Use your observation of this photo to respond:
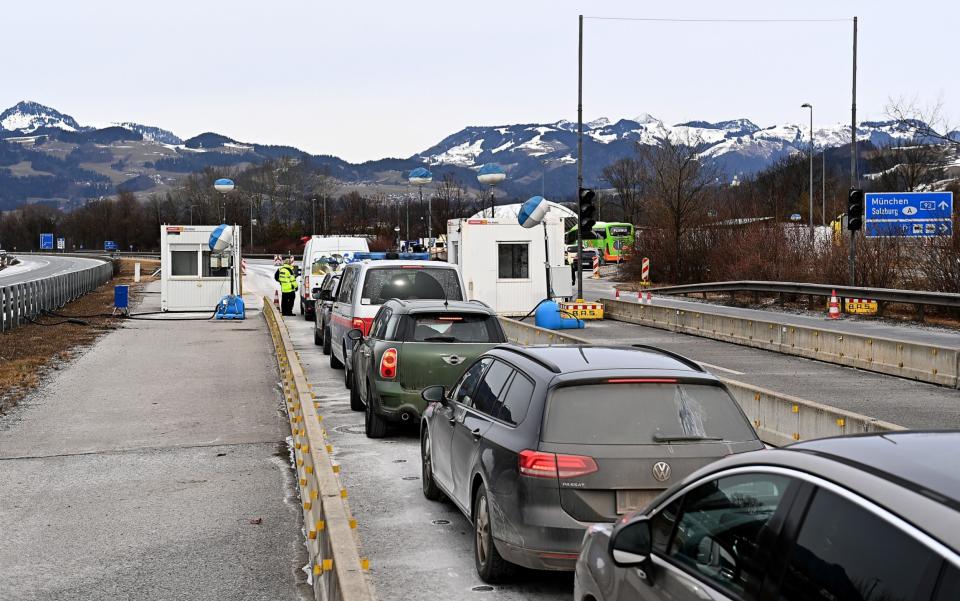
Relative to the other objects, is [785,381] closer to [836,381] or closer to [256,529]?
[836,381]

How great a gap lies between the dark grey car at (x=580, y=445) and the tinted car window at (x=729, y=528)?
2153 millimetres

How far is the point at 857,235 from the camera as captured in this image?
111 ft

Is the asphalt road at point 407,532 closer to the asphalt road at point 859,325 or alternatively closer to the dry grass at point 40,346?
the dry grass at point 40,346

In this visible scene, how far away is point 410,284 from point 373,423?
5094 millimetres

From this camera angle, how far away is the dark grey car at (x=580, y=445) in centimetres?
616

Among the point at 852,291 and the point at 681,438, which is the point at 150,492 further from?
the point at 852,291

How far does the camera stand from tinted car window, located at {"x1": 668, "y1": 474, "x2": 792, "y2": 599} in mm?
3436

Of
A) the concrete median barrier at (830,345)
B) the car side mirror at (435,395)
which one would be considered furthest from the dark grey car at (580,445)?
the concrete median barrier at (830,345)

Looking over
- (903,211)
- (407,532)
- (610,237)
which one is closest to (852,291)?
(903,211)

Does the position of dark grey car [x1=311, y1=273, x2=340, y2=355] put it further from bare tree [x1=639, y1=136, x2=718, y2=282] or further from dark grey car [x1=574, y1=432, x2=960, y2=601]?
bare tree [x1=639, y1=136, x2=718, y2=282]

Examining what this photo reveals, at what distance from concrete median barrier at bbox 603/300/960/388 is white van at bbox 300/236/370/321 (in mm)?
8769

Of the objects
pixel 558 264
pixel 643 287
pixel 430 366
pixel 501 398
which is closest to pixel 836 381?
pixel 430 366

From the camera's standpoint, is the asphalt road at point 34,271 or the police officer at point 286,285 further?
the asphalt road at point 34,271

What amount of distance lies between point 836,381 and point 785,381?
30.8 inches
